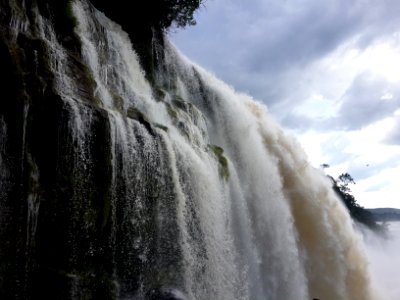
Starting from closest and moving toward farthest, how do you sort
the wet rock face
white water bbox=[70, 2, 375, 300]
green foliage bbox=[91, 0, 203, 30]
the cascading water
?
the wet rock face
the cascading water
white water bbox=[70, 2, 375, 300]
green foliage bbox=[91, 0, 203, 30]

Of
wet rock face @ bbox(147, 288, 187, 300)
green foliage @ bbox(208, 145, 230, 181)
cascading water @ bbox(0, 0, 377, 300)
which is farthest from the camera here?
green foliage @ bbox(208, 145, 230, 181)

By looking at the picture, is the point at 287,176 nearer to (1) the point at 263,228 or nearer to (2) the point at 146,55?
(1) the point at 263,228

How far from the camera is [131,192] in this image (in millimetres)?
8078

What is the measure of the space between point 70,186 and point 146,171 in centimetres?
176

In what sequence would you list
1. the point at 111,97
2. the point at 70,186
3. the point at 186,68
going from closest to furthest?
the point at 70,186 < the point at 111,97 < the point at 186,68

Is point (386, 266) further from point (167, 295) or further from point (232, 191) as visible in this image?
point (167, 295)

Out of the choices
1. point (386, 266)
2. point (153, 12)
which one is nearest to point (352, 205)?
point (386, 266)

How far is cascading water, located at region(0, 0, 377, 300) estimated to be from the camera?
266 inches

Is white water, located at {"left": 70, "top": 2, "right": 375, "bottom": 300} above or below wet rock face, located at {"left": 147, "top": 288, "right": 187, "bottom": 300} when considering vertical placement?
above

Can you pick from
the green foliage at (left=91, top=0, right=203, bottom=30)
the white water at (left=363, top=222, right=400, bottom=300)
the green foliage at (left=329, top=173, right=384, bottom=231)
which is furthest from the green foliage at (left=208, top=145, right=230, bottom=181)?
the green foliage at (left=329, top=173, right=384, bottom=231)

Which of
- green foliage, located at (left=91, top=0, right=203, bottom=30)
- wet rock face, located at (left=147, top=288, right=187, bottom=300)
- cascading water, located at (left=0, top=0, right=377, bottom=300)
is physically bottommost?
wet rock face, located at (left=147, top=288, right=187, bottom=300)

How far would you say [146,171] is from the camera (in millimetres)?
8469

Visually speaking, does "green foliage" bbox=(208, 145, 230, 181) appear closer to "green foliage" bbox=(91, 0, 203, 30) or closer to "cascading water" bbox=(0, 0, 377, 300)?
"cascading water" bbox=(0, 0, 377, 300)

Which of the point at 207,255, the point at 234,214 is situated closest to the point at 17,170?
the point at 207,255
